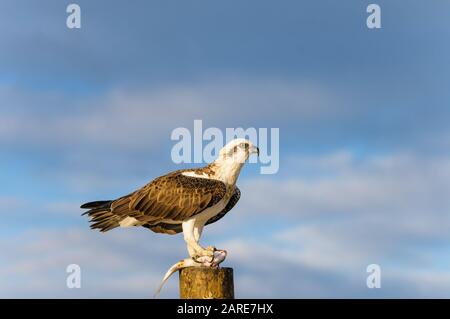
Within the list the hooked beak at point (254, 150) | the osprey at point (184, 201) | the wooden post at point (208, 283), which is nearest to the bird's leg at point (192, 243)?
the osprey at point (184, 201)

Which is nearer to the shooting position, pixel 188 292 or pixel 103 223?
pixel 188 292

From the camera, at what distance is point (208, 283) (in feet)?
42.4

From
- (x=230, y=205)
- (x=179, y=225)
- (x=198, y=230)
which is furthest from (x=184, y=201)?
(x=230, y=205)

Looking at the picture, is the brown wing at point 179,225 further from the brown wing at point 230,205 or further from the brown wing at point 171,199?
the brown wing at point 171,199

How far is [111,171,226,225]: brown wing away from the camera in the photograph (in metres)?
13.9

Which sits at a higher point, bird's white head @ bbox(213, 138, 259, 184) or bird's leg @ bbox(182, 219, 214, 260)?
bird's white head @ bbox(213, 138, 259, 184)

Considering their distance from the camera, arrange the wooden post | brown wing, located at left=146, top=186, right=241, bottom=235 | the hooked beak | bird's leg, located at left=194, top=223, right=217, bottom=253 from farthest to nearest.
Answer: brown wing, located at left=146, top=186, right=241, bottom=235, the hooked beak, bird's leg, located at left=194, top=223, right=217, bottom=253, the wooden post

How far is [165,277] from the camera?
13.8 m

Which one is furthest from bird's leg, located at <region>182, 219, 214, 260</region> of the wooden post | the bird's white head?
the bird's white head

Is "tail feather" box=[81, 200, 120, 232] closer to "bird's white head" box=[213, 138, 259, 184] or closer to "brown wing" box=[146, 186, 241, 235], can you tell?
"brown wing" box=[146, 186, 241, 235]
